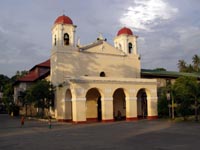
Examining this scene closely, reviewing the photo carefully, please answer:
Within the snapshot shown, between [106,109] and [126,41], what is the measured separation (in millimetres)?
12541

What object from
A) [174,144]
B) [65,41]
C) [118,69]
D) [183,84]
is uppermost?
[65,41]

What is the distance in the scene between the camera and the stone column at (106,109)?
109 feet

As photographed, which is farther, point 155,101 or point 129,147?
point 155,101

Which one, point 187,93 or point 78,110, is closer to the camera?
point 187,93

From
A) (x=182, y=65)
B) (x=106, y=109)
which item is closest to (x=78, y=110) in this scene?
(x=106, y=109)

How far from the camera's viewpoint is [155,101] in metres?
37.0

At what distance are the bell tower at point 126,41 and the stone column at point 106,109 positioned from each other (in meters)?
10.6

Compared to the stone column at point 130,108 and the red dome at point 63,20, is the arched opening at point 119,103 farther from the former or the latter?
the red dome at point 63,20

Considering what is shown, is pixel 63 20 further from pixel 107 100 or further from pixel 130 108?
pixel 130 108

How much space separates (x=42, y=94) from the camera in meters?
35.6

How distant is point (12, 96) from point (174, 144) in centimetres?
5565

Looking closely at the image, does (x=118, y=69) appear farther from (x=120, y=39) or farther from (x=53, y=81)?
(x=53, y=81)

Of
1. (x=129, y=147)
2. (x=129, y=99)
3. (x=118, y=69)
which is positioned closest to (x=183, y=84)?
(x=129, y=99)

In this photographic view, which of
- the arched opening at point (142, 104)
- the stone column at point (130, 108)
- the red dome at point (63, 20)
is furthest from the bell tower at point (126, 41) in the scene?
the stone column at point (130, 108)
